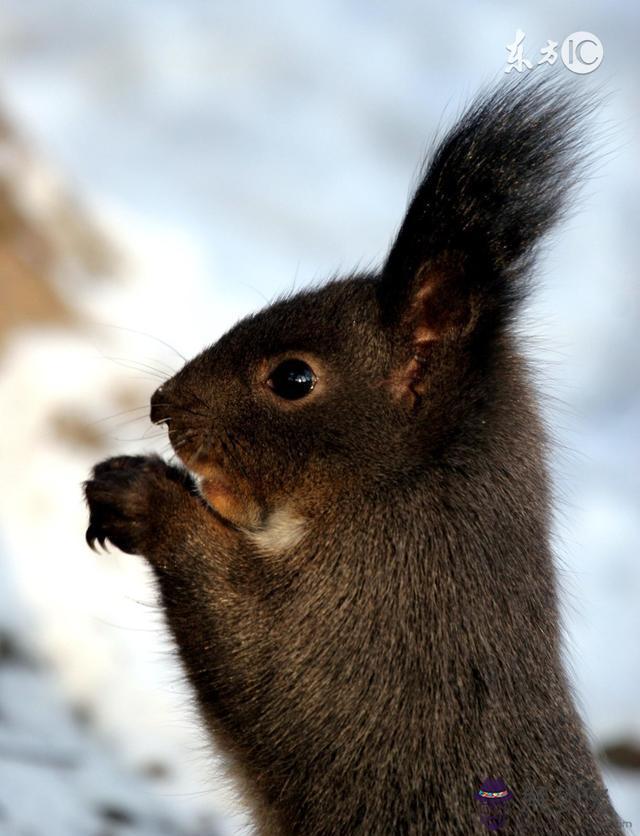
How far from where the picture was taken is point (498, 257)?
2.41m

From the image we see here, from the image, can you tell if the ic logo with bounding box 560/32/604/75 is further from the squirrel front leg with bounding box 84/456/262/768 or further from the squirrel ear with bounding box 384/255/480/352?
the squirrel front leg with bounding box 84/456/262/768

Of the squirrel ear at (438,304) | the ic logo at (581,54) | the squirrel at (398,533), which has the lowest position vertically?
the squirrel at (398,533)

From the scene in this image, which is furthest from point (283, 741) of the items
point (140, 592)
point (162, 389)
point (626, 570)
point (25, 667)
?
point (626, 570)

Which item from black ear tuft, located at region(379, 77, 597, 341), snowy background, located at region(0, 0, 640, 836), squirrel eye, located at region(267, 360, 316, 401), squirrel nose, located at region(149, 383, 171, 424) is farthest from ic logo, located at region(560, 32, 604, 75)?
squirrel nose, located at region(149, 383, 171, 424)

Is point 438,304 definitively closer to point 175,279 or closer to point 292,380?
point 292,380

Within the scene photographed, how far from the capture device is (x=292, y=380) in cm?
251

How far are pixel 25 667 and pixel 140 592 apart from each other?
1.90 feet

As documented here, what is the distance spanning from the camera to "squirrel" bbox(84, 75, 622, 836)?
2297 millimetres

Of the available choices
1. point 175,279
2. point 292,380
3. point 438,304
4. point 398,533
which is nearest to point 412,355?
point 438,304

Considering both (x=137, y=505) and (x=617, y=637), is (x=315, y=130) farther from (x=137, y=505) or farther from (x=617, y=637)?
(x=137, y=505)

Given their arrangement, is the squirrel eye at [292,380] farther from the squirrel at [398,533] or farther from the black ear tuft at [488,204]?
the black ear tuft at [488,204]

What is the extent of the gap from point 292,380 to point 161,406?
27 cm

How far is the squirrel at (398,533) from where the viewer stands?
2.30m

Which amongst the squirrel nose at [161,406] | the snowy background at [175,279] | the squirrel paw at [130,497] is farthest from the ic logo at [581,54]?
the squirrel paw at [130,497]
